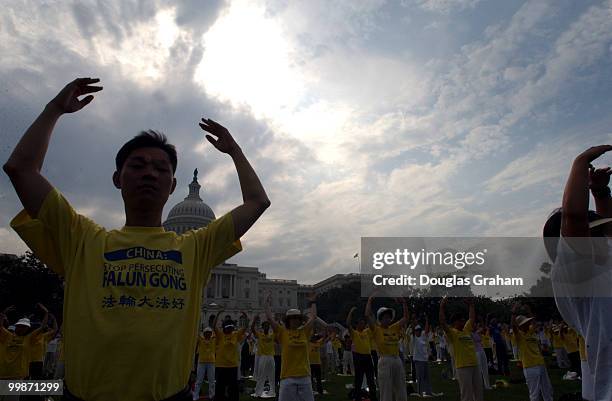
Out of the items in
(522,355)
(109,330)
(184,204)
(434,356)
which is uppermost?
(184,204)

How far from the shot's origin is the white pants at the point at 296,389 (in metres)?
8.36

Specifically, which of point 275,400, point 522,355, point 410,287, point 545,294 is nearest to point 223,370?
point 275,400

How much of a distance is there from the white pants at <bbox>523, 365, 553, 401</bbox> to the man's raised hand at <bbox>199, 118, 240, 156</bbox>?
10.1 meters

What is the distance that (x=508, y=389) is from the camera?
50.0ft

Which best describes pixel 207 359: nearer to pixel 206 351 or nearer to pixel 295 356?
pixel 206 351

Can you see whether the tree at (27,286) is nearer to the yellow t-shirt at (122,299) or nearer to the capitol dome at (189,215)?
the capitol dome at (189,215)

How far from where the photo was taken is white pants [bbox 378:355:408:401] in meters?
9.91

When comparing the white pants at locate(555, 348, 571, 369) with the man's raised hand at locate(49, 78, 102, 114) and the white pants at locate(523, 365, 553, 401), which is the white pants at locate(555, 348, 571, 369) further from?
the man's raised hand at locate(49, 78, 102, 114)

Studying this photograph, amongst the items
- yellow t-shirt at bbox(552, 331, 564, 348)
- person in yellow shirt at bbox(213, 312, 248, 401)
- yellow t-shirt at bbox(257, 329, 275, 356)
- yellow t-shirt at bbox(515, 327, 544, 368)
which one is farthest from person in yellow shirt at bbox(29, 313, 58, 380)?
yellow t-shirt at bbox(552, 331, 564, 348)

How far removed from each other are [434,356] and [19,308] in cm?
3845

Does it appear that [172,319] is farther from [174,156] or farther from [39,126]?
[39,126]

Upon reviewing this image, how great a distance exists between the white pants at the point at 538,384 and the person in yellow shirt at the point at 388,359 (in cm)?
278

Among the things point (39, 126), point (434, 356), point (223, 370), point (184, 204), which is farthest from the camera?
point (184, 204)

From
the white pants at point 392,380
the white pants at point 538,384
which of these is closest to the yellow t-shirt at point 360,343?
the white pants at point 392,380
